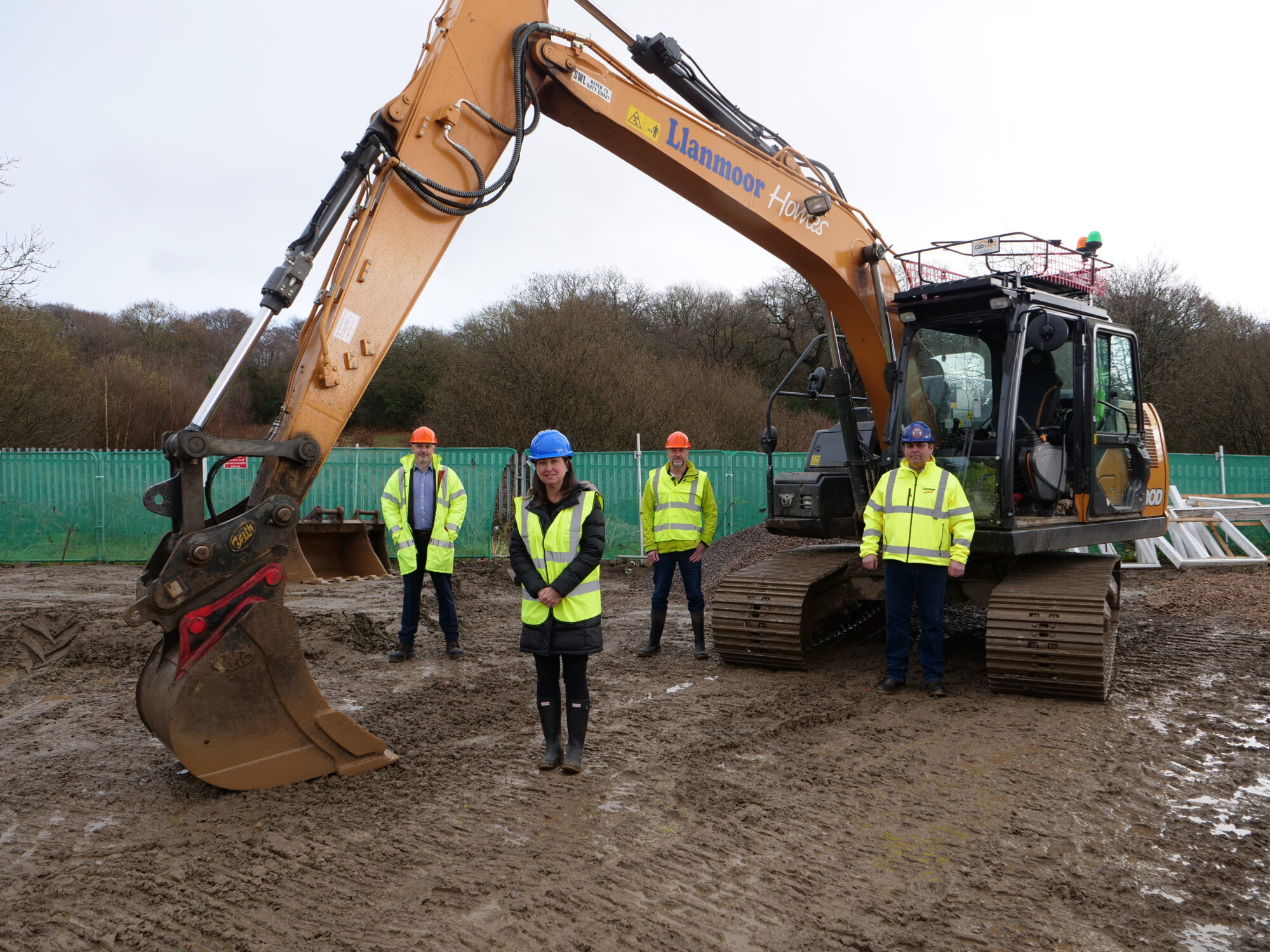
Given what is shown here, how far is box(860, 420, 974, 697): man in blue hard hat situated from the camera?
605 centimetres

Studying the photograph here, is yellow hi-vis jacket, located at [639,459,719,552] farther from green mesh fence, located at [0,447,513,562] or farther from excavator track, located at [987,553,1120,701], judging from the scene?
green mesh fence, located at [0,447,513,562]

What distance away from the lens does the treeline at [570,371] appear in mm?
20031

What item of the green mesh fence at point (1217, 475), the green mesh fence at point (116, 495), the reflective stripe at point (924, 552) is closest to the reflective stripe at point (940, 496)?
the reflective stripe at point (924, 552)

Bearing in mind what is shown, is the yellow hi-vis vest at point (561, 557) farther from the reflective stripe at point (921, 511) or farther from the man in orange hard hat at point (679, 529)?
the man in orange hard hat at point (679, 529)

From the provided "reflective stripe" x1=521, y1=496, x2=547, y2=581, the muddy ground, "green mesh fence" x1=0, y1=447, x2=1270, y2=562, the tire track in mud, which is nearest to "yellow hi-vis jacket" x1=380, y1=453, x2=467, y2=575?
the muddy ground

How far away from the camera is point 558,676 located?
4691 millimetres

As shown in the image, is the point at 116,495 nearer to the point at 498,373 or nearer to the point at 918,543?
the point at 498,373

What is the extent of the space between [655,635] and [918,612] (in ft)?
7.66

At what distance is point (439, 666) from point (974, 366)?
15.1 ft

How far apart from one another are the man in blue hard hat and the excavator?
280 millimetres

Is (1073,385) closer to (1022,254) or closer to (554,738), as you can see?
(1022,254)

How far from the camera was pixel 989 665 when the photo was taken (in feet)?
19.9

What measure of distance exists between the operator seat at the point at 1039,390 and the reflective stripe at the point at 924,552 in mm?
1429

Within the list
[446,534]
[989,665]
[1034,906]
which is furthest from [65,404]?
[1034,906]
